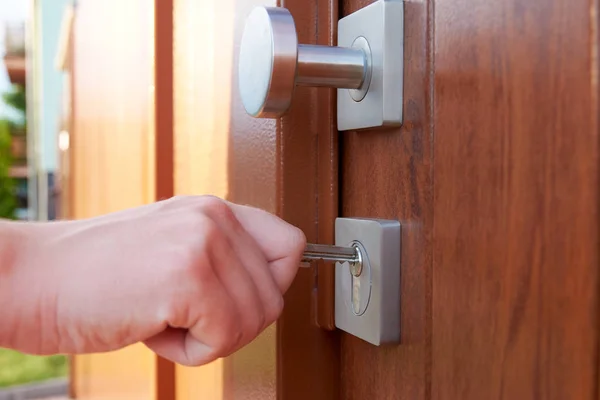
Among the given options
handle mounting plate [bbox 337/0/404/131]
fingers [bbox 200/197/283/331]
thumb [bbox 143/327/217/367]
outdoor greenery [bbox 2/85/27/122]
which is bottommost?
thumb [bbox 143/327/217/367]

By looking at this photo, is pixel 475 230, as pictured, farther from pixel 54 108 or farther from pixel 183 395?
pixel 54 108

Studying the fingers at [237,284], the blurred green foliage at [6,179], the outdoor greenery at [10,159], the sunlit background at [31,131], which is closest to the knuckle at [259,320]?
the fingers at [237,284]

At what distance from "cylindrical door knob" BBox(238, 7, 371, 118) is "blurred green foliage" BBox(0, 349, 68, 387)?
14.3 feet

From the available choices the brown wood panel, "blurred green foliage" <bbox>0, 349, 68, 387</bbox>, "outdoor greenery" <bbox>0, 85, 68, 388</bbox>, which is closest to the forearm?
the brown wood panel

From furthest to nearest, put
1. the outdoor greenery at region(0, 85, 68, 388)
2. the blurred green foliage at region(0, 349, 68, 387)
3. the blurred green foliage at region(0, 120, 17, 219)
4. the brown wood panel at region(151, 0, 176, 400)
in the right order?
the blurred green foliage at region(0, 120, 17, 219), the outdoor greenery at region(0, 85, 68, 388), the blurred green foliage at region(0, 349, 68, 387), the brown wood panel at region(151, 0, 176, 400)

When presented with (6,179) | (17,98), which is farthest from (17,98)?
(6,179)

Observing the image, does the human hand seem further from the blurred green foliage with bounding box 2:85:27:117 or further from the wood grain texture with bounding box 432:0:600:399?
the blurred green foliage with bounding box 2:85:27:117

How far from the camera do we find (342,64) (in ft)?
1.38

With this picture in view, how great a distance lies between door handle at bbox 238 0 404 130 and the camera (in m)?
0.40

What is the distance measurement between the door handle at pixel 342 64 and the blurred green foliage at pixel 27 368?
171 inches

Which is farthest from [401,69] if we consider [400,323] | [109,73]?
[109,73]

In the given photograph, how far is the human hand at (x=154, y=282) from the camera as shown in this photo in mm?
385

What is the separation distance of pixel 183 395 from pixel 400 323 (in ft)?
1.59

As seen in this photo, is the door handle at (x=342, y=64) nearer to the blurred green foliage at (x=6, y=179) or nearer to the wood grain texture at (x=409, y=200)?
the wood grain texture at (x=409, y=200)
